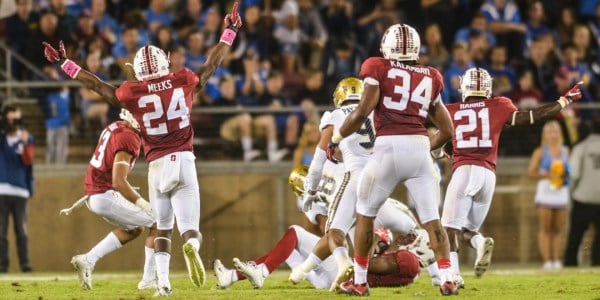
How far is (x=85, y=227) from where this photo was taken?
1758 cm

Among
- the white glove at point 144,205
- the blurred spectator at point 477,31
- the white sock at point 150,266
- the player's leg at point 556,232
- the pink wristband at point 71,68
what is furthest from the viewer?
the blurred spectator at point 477,31

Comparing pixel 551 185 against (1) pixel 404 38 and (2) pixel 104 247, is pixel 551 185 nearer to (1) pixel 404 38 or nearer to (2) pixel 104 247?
(2) pixel 104 247

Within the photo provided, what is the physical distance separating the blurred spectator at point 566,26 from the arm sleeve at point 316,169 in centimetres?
1012

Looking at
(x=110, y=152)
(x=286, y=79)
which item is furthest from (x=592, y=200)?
(x=110, y=152)

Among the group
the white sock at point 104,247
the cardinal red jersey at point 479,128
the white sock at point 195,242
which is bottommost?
the white sock at point 104,247

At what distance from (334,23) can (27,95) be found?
494 centimetres

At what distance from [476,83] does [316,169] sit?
207cm

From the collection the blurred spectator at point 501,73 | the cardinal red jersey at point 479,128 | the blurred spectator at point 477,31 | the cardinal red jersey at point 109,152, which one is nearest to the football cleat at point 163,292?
the cardinal red jersey at point 109,152

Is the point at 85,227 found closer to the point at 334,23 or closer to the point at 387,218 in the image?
the point at 334,23

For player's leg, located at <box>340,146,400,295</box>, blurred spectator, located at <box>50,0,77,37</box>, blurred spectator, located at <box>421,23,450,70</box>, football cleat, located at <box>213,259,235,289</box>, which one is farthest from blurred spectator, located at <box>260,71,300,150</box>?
player's leg, located at <box>340,146,400,295</box>

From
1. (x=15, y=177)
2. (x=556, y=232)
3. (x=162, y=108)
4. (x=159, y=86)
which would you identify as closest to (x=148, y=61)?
(x=159, y=86)

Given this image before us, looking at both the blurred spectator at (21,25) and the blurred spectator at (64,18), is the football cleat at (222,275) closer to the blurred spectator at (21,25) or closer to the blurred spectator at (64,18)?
the blurred spectator at (64,18)

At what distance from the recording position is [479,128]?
12.2 m

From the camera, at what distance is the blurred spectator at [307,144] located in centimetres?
1719
